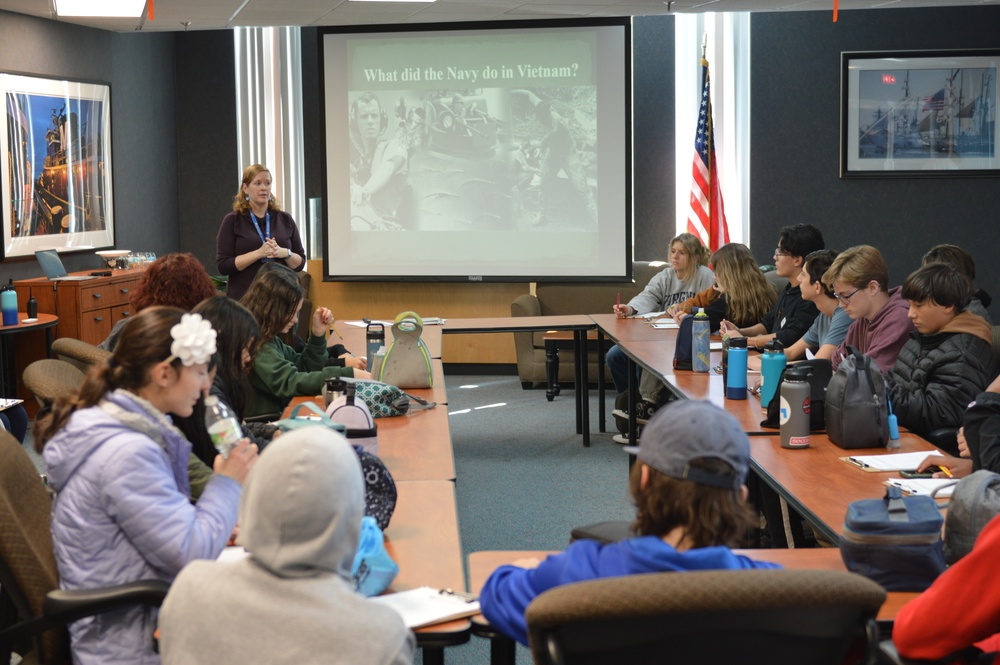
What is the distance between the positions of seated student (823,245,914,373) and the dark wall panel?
462cm

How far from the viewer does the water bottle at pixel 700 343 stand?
15.1 ft

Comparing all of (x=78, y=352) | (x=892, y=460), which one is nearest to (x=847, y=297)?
(x=892, y=460)

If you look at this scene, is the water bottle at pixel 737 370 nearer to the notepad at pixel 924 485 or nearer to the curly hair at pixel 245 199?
the notepad at pixel 924 485

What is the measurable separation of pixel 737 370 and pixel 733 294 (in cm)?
199

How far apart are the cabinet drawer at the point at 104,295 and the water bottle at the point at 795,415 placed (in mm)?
5161

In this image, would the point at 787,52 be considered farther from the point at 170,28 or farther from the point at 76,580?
the point at 76,580

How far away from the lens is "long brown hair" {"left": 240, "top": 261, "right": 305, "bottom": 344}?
381 cm

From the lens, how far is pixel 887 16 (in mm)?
8414

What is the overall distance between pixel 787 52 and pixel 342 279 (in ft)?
13.1

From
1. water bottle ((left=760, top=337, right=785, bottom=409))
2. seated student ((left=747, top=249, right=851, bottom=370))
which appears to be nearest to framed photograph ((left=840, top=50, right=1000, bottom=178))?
seated student ((left=747, top=249, right=851, bottom=370))

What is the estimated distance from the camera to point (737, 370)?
3.98 meters

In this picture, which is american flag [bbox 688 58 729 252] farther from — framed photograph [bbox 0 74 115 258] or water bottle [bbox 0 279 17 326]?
water bottle [bbox 0 279 17 326]

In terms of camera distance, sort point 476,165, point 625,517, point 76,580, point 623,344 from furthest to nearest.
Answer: point 476,165, point 623,344, point 625,517, point 76,580

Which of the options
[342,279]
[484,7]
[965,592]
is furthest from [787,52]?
[965,592]
